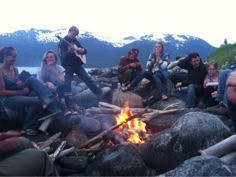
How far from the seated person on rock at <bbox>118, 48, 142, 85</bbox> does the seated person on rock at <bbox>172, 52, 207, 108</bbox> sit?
155cm

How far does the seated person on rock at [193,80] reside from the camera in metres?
13.6

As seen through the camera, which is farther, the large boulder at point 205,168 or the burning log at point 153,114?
the burning log at point 153,114

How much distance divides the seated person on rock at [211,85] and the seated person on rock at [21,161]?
27.6ft

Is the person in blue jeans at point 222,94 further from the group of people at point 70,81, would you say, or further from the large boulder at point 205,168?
the large boulder at point 205,168

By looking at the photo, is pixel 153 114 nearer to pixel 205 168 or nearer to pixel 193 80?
pixel 193 80

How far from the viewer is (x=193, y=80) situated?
46.7 ft

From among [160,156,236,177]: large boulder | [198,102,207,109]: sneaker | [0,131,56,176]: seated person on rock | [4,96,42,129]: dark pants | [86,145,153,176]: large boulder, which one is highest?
[0,131,56,176]: seated person on rock

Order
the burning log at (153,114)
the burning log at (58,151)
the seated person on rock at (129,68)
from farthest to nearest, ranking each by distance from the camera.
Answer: the seated person on rock at (129,68), the burning log at (153,114), the burning log at (58,151)

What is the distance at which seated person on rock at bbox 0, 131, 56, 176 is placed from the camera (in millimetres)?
5660

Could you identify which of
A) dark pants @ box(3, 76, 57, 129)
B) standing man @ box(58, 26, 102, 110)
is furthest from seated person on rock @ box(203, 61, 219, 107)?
dark pants @ box(3, 76, 57, 129)

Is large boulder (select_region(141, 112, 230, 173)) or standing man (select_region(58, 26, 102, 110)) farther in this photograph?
standing man (select_region(58, 26, 102, 110))

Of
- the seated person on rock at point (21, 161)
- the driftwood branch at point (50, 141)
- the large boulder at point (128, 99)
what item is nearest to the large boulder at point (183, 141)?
the driftwood branch at point (50, 141)

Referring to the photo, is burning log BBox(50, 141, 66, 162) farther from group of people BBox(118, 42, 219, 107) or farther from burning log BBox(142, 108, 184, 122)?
group of people BBox(118, 42, 219, 107)

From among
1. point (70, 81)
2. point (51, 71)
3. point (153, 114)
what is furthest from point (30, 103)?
point (153, 114)
